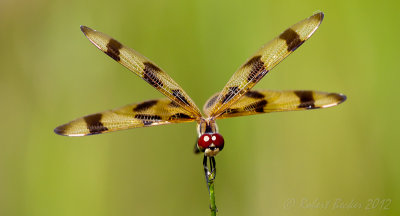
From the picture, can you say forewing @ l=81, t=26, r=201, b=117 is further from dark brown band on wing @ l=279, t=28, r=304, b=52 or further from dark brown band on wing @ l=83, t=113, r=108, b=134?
dark brown band on wing @ l=279, t=28, r=304, b=52

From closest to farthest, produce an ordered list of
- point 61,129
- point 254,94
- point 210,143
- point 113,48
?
point 210,143, point 61,129, point 113,48, point 254,94

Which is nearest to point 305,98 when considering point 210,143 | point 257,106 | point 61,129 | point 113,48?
point 257,106

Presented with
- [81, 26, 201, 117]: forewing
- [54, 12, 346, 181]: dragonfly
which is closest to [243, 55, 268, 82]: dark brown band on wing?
[54, 12, 346, 181]: dragonfly

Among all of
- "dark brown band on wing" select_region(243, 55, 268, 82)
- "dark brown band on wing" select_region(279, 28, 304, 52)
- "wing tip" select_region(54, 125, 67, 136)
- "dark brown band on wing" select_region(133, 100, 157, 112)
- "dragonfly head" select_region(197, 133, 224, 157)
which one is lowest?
"dragonfly head" select_region(197, 133, 224, 157)

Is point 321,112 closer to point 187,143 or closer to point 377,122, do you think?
point 377,122

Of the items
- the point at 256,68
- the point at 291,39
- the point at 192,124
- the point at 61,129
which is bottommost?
the point at 192,124

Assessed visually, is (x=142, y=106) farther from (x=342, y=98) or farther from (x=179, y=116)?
(x=342, y=98)

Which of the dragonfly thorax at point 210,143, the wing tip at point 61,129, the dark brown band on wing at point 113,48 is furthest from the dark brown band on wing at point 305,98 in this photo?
the wing tip at point 61,129

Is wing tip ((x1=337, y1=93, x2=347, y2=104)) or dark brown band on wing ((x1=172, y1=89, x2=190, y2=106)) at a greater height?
dark brown band on wing ((x1=172, y1=89, x2=190, y2=106))
